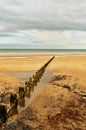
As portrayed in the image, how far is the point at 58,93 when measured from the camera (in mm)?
15266

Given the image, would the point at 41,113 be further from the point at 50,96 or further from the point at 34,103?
the point at 50,96

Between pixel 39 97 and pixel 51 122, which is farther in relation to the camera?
pixel 39 97

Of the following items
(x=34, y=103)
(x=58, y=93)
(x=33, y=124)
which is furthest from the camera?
(x=58, y=93)

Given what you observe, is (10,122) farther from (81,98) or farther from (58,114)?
(81,98)

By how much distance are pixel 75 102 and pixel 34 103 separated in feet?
6.71

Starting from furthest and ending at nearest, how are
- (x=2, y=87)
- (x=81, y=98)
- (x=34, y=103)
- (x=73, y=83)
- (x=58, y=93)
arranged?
(x=73, y=83), (x=2, y=87), (x=58, y=93), (x=81, y=98), (x=34, y=103)

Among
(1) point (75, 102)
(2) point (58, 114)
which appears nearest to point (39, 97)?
(1) point (75, 102)

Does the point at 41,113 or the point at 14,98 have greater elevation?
the point at 14,98

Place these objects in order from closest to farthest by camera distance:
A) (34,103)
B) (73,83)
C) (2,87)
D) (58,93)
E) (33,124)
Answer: (33,124)
(34,103)
(58,93)
(2,87)
(73,83)

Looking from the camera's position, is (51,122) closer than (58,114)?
Yes

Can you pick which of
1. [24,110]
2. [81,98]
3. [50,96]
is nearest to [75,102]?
[81,98]

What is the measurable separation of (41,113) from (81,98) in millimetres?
3420

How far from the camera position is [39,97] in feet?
47.1

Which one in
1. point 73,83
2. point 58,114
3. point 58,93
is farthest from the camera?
point 73,83
